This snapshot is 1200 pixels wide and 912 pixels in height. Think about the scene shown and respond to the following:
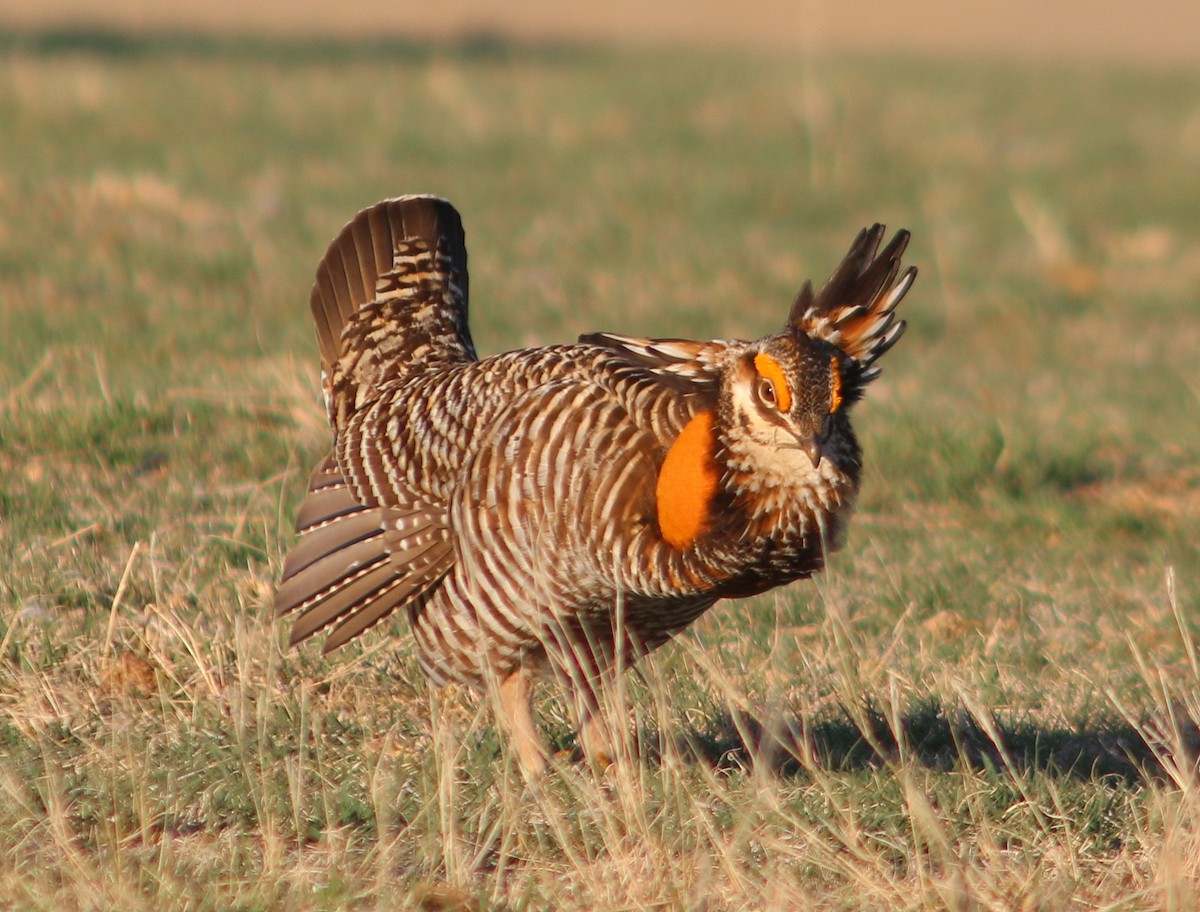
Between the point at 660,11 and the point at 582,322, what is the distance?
2386 centimetres

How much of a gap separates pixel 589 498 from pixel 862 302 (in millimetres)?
701

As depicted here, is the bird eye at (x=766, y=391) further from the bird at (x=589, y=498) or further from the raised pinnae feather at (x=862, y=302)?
the raised pinnae feather at (x=862, y=302)

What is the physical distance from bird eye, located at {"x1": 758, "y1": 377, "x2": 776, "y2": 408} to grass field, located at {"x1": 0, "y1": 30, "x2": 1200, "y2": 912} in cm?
58

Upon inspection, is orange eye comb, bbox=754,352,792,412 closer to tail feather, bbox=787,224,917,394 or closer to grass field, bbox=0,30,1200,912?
tail feather, bbox=787,224,917,394

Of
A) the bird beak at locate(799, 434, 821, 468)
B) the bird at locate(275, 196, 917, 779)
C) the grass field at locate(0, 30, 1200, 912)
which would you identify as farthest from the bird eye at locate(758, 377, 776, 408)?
the grass field at locate(0, 30, 1200, 912)

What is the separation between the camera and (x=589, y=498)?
11.3 feet

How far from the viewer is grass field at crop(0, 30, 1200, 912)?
10.3ft

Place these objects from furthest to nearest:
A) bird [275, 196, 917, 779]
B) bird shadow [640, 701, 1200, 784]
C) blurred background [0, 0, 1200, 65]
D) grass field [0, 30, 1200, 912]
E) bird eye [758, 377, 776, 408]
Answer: blurred background [0, 0, 1200, 65] → bird shadow [640, 701, 1200, 784] → bird [275, 196, 917, 779] → bird eye [758, 377, 776, 408] → grass field [0, 30, 1200, 912]

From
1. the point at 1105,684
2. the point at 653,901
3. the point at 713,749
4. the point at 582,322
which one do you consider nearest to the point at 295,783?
the point at 653,901

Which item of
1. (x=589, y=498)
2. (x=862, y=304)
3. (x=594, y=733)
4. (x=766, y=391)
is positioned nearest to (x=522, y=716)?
(x=594, y=733)

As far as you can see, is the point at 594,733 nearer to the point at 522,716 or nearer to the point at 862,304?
the point at 522,716

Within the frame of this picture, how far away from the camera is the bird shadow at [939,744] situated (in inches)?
145

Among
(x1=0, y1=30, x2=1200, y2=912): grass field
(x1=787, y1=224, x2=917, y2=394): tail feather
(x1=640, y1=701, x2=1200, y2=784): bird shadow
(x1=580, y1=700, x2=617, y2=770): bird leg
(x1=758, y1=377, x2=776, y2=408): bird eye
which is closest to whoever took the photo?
(x1=0, y1=30, x2=1200, y2=912): grass field

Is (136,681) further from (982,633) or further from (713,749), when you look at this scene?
(982,633)
